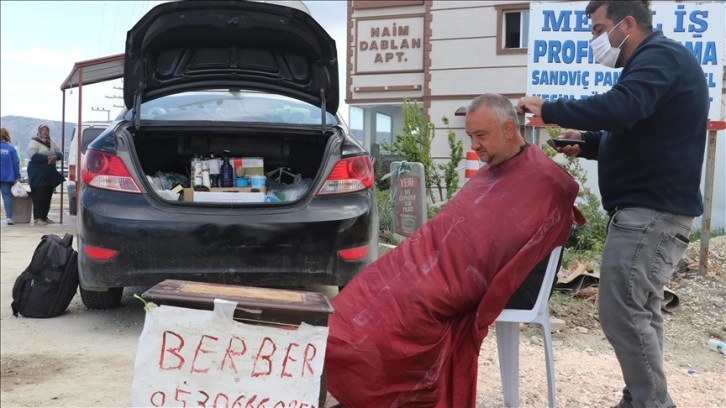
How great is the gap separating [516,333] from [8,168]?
34.6ft

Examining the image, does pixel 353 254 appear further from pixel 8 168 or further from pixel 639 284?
pixel 8 168

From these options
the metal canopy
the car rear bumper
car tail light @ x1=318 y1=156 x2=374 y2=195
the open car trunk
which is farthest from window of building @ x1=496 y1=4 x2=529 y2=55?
the car rear bumper

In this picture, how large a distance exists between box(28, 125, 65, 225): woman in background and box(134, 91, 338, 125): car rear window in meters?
7.32

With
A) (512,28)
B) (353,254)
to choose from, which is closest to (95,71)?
(353,254)

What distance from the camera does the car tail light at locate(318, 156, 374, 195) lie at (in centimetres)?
376

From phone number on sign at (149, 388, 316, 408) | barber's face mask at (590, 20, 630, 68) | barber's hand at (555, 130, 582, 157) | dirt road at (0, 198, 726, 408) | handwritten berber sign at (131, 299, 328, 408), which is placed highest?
barber's face mask at (590, 20, 630, 68)

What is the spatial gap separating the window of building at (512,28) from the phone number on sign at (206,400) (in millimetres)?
13773

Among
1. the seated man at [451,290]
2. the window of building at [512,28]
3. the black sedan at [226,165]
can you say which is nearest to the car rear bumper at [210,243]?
the black sedan at [226,165]

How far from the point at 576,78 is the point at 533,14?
734 millimetres

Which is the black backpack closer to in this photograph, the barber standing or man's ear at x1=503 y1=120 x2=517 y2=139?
man's ear at x1=503 y1=120 x2=517 y2=139

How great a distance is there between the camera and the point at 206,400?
6.26 ft

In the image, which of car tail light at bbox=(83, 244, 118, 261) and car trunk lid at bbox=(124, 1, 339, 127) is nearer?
car tail light at bbox=(83, 244, 118, 261)

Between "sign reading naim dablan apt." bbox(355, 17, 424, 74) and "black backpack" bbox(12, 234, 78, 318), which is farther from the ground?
"sign reading naim dablan apt." bbox(355, 17, 424, 74)

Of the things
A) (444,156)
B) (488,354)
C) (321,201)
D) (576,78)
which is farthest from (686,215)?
(444,156)
